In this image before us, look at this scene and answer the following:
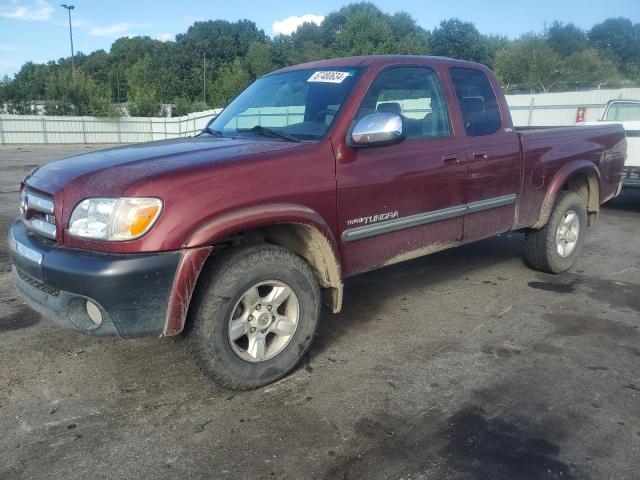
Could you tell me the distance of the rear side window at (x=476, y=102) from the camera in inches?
167

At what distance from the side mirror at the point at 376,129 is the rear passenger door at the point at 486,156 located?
1075 millimetres

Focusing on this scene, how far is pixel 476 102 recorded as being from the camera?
4410mm

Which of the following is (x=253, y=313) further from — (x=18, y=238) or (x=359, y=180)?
(x=18, y=238)

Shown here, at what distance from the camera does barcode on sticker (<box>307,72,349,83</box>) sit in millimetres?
3719

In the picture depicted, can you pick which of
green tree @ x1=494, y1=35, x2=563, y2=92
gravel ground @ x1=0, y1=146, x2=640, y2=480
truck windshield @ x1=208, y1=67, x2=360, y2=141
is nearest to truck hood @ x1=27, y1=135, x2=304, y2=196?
truck windshield @ x1=208, y1=67, x2=360, y2=141

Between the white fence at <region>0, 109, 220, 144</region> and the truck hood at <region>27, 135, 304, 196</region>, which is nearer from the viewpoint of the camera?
the truck hood at <region>27, 135, 304, 196</region>

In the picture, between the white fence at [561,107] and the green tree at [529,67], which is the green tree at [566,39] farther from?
the white fence at [561,107]

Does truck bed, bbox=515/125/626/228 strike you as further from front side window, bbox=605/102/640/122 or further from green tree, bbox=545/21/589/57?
green tree, bbox=545/21/589/57

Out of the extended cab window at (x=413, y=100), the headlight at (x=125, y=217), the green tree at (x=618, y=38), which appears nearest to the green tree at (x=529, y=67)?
the green tree at (x=618, y=38)

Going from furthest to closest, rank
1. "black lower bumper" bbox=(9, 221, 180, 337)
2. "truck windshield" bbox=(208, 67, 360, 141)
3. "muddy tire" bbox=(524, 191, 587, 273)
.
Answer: "muddy tire" bbox=(524, 191, 587, 273) < "truck windshield" bbox=(208, 67, 360, 141) < "black lower bumper" bbox=(9, 221, 180, 337)

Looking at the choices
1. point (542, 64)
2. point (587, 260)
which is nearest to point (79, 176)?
point (587, 260)

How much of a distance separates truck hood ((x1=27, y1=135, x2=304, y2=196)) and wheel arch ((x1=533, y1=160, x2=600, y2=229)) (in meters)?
2.80

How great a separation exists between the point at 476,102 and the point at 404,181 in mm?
1241

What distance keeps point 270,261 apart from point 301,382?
778 mm
